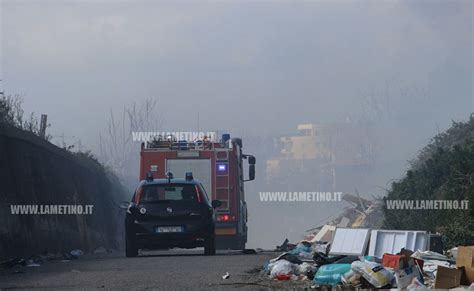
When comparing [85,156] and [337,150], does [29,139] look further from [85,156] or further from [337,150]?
[337,150]

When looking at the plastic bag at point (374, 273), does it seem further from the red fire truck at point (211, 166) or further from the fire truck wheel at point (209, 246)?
the red fire truck at point (211, 166)

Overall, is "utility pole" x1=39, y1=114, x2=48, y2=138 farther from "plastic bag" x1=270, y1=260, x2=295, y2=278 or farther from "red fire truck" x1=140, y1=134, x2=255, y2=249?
"plastic bag" x1=270, y1=260, x2=295, y2=278

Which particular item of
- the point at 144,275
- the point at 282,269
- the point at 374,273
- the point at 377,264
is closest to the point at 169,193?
the point at 144,275

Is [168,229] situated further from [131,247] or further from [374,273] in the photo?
[374,273]

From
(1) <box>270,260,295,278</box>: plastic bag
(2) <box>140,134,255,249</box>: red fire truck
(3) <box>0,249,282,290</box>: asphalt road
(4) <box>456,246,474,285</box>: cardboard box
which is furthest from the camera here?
(2) <box>140,134,255,249</box>: red fire truck

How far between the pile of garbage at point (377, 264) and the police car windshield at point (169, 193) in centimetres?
415

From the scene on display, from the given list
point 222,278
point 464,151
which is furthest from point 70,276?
point 464,151

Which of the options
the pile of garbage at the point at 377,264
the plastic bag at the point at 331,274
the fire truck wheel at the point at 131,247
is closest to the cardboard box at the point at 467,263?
the pile of garbage at the point at 377,264

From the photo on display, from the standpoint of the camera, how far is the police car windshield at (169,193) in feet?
73.7

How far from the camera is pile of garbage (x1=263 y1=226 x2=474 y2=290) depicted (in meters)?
12.5

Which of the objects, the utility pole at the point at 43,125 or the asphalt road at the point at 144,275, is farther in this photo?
the utility pole at the point at 43,125

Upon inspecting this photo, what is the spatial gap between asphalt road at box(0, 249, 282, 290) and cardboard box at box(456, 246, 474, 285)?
2.37 meters

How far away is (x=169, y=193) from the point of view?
22.6m

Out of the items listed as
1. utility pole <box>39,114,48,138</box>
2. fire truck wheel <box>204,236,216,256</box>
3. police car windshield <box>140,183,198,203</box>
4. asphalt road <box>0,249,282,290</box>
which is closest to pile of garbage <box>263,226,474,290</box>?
asphalt road <box>0,249,282,290</box>
